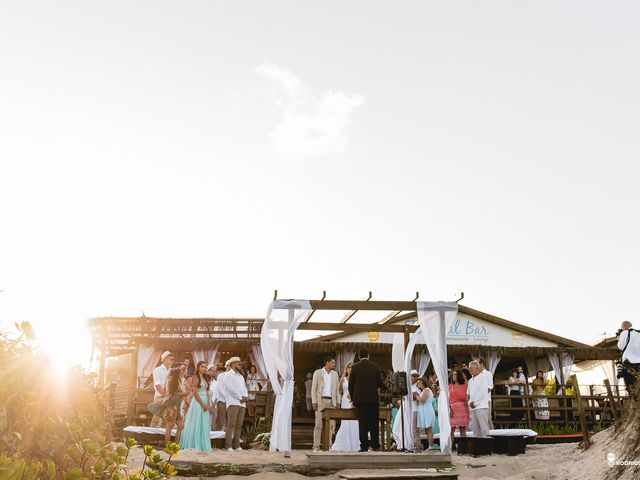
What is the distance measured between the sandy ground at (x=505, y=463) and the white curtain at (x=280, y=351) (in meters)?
0.69

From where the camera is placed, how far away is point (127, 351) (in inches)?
848

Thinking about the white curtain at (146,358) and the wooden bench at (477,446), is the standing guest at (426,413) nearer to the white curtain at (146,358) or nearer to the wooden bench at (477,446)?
the wooden bench at (477,446)

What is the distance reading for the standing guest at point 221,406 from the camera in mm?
12352

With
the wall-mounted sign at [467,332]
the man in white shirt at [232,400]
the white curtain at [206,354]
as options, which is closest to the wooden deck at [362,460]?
the man in white shirt at [232,400]

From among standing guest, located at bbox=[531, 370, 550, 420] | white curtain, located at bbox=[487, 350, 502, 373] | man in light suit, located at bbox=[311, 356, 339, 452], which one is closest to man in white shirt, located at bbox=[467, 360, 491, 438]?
man in light suit, located at bbox=[311, 356, 339, 452]

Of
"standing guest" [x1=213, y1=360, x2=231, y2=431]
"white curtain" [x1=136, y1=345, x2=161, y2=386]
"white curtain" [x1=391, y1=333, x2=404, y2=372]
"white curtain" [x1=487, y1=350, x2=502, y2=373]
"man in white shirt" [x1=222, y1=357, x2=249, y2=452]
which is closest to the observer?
"man in white shirt" [x1=222, y1=357, x2=249, y2=452]

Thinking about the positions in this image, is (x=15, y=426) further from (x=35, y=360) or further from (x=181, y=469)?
(x=181, y=469)

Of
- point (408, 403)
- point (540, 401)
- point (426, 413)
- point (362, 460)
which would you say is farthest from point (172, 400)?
point (540, 401)

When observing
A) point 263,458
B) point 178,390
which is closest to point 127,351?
point 178,390

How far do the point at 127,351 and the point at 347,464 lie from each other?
47.7 ft

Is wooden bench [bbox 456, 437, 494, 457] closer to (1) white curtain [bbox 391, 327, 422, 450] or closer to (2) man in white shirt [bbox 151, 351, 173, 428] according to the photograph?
(1) white curtain [bbox 391, 327, 422, 450]

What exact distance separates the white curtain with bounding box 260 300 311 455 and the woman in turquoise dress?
5.05 feet

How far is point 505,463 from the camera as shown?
406 inches

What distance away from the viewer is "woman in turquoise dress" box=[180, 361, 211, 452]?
11500mm
